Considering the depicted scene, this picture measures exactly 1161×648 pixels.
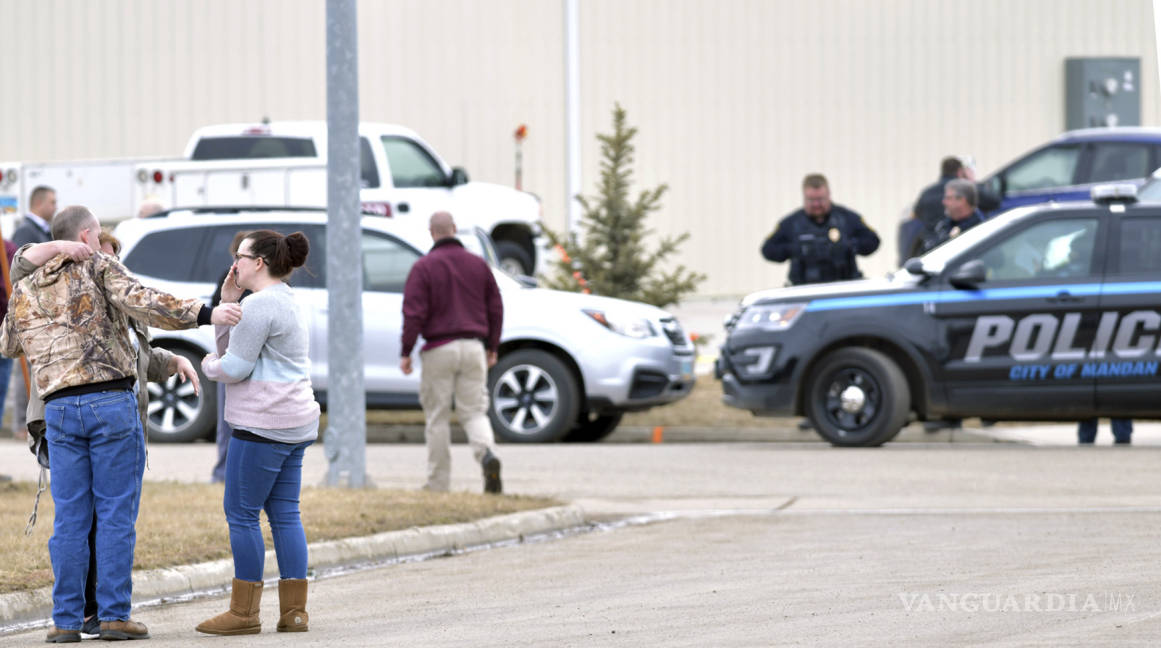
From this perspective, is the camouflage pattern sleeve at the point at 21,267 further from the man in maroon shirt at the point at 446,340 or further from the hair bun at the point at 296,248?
the man in maroon shirt at the point at 446,340

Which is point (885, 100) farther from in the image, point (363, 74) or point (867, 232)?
point (867, 232)

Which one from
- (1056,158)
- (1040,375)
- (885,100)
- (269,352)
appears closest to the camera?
(269,352)

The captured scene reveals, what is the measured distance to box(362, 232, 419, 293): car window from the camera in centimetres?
1673

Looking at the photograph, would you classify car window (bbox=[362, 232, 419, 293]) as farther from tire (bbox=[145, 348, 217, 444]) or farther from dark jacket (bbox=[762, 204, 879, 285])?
dark jacket (bbox=[762, 204, 879, 285])

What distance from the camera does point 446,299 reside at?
12.9 meters

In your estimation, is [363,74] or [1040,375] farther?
[363,74]

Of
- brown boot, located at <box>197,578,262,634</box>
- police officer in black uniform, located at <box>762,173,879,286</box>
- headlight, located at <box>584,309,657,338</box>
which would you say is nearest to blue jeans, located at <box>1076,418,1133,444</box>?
police officer in black uniform, located at <box>762,173,879,286</box>

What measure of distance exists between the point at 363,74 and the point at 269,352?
81.9ft

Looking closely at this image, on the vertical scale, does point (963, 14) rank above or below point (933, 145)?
above

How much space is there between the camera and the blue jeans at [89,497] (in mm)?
7766

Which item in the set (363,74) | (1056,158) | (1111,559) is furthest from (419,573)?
(363,74)

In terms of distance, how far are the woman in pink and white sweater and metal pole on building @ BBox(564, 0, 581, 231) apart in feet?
81.6

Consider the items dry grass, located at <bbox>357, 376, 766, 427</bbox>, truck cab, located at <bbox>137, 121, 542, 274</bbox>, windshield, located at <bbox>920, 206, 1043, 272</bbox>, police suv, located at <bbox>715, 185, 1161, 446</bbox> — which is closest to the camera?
police suv, located at <bbox>715, 185, 1161, 446</bbox>

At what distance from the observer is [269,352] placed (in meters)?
7.81
